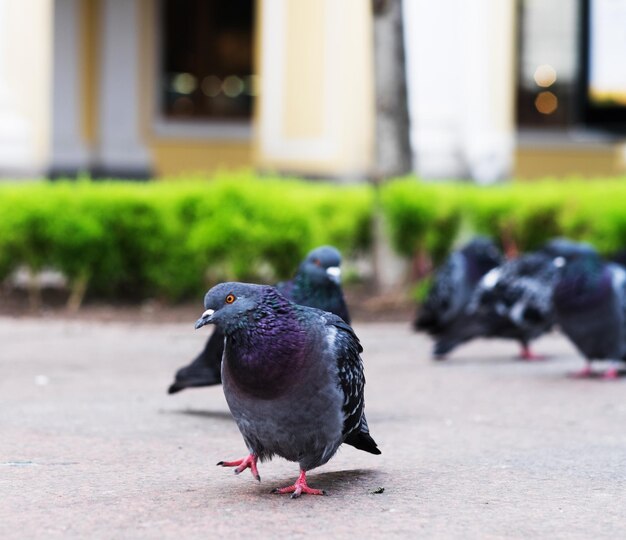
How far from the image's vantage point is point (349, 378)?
526cm

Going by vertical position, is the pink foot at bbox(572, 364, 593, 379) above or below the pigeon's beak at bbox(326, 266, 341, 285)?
below

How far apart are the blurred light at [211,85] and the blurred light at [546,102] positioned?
5133mm

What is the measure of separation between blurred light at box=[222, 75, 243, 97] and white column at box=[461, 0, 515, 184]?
523 cm

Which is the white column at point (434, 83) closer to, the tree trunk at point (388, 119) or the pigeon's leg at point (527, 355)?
the tree trunk at point (388, 119)

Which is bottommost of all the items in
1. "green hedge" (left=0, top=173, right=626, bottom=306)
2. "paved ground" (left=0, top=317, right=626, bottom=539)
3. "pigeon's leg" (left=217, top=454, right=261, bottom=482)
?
"paved ground" (left=0, top=317, right=626, bottom=539)

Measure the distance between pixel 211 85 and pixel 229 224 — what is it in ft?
32.9

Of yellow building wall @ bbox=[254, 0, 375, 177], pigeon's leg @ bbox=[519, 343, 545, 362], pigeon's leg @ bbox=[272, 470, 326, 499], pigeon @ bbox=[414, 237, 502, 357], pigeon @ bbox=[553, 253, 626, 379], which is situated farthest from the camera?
yellow building wall @ bbox=[254, 0, 375, 177]

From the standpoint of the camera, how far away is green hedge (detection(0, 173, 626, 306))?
11406 mm

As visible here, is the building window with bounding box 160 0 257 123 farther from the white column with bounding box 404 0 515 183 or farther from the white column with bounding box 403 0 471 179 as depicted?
the white column with bounding box 403 0 471 179

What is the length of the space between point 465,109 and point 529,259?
7.49 metres

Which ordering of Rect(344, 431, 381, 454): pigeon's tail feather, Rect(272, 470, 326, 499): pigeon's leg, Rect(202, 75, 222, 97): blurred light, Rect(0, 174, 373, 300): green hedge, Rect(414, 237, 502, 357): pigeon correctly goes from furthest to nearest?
1. Rect(202, 75, 222, 97): blurred light
2. Rect(0, 174, 373, 300): green hedge
3. Rect(414, 237, 502, 357): pigeon
4. Rect(344, 431, 381, 454): pigeon's tail feather
5. Rect(272, 470, 326, 499): pigeon's leg

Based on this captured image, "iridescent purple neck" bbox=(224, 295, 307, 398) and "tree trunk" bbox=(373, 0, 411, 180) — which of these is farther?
"tree trunk" bbox=(373, 0, 411, 180)

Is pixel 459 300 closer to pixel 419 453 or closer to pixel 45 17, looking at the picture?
pixel 419 453

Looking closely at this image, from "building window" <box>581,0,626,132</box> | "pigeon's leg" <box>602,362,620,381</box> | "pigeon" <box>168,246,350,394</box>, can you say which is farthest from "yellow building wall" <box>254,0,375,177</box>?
"pigeon" <box>168,246,350,394</box>
